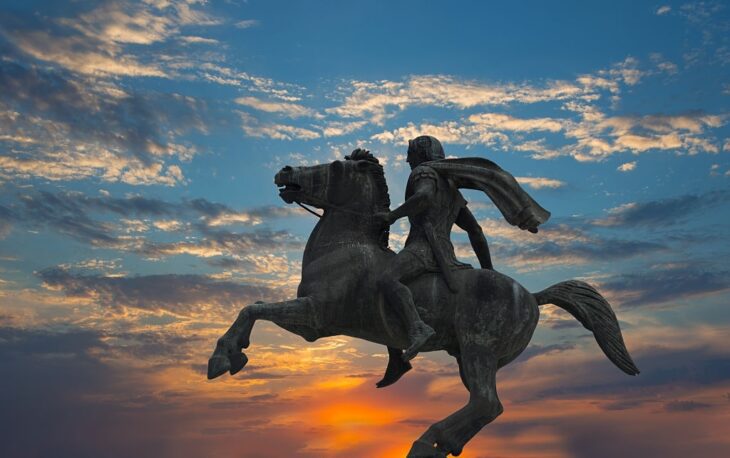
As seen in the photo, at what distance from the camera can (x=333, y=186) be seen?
36.7 ft

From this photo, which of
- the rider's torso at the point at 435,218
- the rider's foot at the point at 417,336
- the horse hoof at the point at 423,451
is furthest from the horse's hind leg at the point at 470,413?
the rider's torso at the point at 435,218

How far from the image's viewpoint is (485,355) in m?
10.3

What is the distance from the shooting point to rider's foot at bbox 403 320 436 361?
32.6 ft

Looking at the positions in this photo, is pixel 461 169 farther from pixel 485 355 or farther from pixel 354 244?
pixel 485 355

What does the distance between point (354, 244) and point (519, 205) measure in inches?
85.8

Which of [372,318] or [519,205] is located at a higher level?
[519,205]

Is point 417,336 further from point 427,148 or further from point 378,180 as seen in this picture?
point 427,148

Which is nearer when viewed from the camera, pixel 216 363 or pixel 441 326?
pixel 216 363

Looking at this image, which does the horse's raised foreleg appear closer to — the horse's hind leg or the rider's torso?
the rider's torso

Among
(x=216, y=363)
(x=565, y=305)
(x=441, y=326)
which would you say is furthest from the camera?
(x=565, y=305)

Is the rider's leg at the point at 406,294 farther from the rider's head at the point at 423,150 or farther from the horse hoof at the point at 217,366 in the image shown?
the horse hoof at the point at 217,366

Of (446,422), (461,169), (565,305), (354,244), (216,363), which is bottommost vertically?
(446,422)

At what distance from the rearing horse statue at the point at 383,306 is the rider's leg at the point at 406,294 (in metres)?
0.16

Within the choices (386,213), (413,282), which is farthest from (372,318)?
(386,213)
